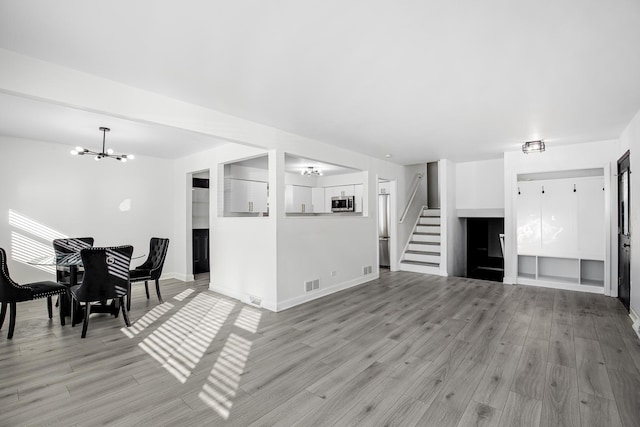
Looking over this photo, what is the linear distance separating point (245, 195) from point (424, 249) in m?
4.45

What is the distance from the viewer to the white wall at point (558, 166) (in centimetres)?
484

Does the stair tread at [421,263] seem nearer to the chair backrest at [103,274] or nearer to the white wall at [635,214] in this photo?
the white wall at [635,214]

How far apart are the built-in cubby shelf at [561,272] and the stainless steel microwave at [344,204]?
12.9ft

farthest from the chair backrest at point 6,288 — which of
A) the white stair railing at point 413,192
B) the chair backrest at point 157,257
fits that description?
the white stair railing at point 413,192

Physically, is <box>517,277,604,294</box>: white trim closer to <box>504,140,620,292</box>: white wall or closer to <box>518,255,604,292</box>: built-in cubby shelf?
<box>518,255,604,292</box>: built-in cubby shelf

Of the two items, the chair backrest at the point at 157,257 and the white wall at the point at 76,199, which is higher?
the white wall at the point at 76,199

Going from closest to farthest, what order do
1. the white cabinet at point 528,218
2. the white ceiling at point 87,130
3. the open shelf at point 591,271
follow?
→ the white ceiling at point 87,130, the open shelf at point 591,271, the white cabinet at point 528,218

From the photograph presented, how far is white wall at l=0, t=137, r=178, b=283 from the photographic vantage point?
4738mm

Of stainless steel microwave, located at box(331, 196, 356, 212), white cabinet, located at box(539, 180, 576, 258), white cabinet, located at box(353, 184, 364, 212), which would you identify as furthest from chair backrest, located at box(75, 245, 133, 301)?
white cabinet, located at box(539, 180, 576, 258)

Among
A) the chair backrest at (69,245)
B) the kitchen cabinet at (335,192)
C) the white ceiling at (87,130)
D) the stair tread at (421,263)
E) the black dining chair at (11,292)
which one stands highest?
the white ceiling at (87,130)

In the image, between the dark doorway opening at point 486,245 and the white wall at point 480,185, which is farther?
the dark doorway opening at point 486,245

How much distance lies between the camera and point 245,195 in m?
6.16

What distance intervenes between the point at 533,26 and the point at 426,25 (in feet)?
2.30

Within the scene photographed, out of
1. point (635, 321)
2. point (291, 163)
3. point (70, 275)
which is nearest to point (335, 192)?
point (291, 163)
